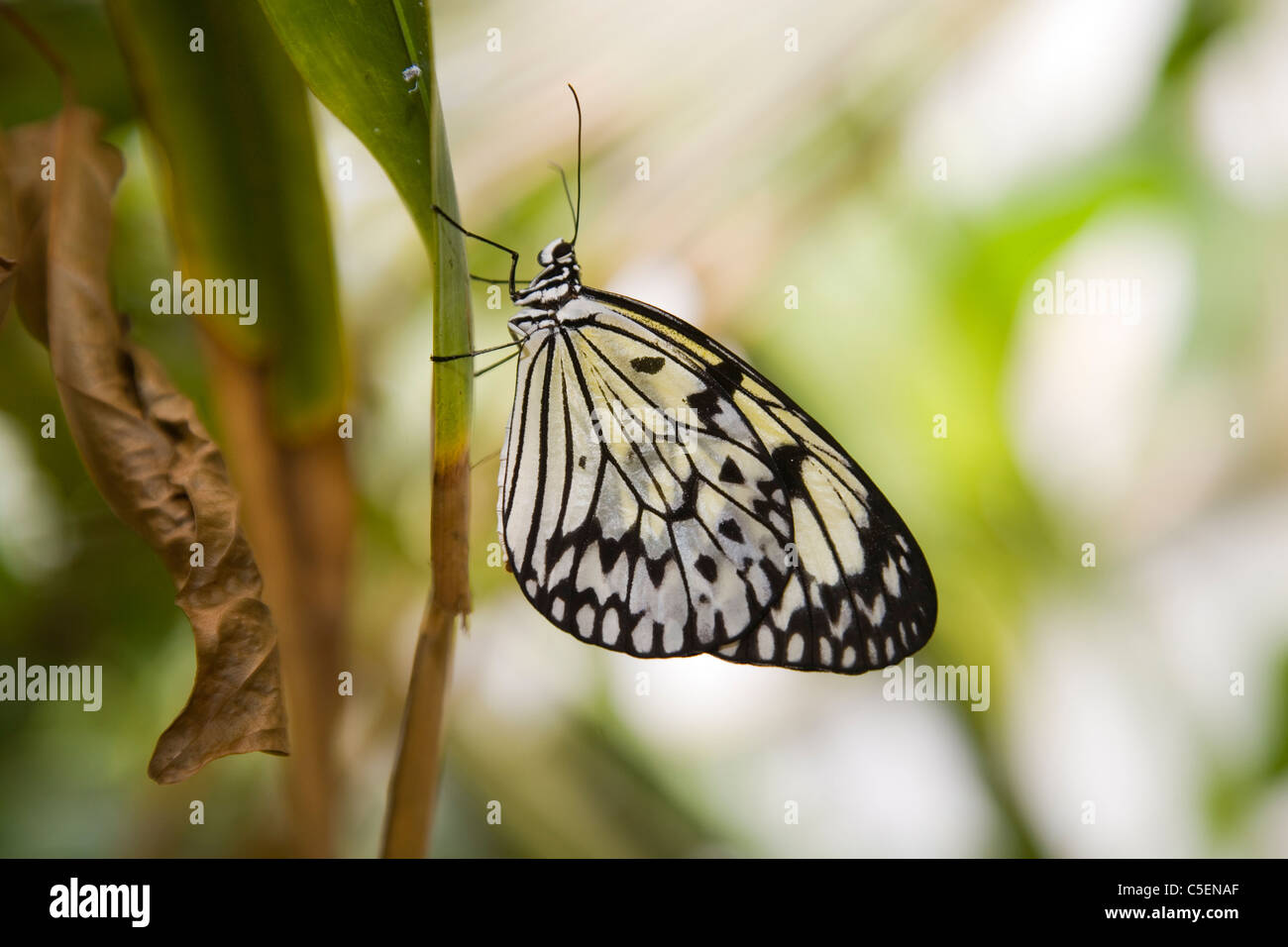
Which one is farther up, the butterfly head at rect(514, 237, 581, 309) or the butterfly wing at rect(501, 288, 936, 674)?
the butterfly head at rect(514, 237, 581, 309)

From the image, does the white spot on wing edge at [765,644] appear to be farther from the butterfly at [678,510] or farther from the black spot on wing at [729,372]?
the black spot on wing at [729,372]

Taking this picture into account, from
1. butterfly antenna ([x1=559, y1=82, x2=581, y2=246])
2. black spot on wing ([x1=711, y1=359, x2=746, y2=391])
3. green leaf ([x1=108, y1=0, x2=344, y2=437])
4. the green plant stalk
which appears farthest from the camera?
butterfly antenna ([x1=559, y1=82, x2=581, y2=246])

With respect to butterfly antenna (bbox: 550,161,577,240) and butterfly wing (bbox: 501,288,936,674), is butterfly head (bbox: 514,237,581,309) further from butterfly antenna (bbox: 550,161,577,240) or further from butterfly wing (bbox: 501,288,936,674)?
butterfly antenna (bbox: 550,161,577,240)

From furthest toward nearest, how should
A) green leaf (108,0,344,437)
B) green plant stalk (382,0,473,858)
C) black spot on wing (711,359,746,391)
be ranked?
black spot on wing (711,359,746,391)
green leaf (108,0,344,437)
green plant stalk (382,0,473,858)

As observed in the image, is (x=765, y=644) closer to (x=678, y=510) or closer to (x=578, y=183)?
(x=678, y=510)

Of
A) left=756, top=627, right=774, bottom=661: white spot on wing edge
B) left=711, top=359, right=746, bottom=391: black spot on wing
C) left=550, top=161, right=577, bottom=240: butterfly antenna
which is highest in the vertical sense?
left=550, top=161, right=577, bottom=240: butterfly antenna

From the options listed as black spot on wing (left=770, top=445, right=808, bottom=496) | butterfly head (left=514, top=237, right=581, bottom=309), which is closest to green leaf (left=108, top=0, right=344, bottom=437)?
butterfly head (left=514, top=237, right=581, bottom=309)

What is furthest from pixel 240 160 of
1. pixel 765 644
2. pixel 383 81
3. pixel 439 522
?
pixel 765 644
